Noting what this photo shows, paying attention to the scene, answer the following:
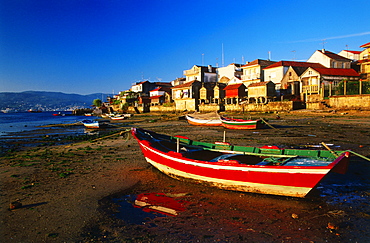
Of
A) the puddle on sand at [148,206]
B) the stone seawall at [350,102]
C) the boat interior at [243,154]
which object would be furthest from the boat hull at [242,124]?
the puddle on sand at [148,206]

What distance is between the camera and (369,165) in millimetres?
10164

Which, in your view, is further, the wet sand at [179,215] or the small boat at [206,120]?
the small boat at [206,120]

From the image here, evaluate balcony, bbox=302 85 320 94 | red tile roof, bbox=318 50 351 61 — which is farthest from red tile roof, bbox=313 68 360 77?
red tile roof, bbox=318 50 351 61

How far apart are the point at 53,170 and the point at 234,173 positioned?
333 inches

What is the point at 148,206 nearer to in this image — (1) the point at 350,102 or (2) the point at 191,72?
(1) the point at 350,102

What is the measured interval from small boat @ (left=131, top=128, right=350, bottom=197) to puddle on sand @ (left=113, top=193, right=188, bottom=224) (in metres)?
1.22

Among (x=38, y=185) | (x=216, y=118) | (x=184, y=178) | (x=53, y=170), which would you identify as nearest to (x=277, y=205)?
(x=184, y=178)

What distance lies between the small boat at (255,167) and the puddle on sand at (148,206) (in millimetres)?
1216

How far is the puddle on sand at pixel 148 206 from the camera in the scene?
261 inches

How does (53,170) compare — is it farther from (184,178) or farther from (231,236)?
(231,236)

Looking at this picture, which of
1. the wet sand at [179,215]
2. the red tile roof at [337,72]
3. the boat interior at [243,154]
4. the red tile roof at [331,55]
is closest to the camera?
the wet sand at [179,215]

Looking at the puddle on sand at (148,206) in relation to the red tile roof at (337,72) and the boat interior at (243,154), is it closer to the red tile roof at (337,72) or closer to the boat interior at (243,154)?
the boat interior at (243,154)

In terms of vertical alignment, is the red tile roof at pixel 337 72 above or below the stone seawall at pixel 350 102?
above

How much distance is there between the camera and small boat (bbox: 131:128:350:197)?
689 cm
